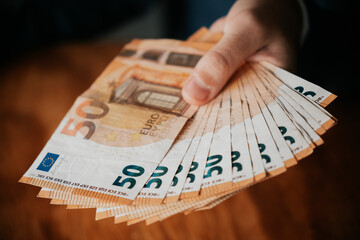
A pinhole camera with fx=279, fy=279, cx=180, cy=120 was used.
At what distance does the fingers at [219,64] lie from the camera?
0.59 metres

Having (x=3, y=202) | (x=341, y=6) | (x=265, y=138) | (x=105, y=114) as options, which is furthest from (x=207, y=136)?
(x=341, y=6)

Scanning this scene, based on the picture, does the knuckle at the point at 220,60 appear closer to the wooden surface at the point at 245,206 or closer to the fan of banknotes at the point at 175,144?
the fan of banknotes at the point at 175,144

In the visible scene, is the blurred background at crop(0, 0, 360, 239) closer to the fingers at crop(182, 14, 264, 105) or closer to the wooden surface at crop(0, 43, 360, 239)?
the wooden surface at crop(0, 43, 360, 239)

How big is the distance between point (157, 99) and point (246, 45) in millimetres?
235

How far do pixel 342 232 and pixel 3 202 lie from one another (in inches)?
28.5

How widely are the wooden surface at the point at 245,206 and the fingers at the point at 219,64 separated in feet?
0.78

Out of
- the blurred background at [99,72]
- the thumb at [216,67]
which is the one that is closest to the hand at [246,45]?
the thumb at [216,67]

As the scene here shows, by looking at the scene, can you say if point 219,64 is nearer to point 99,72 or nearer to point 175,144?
point 175,144

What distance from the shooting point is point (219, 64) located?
0.58 meters

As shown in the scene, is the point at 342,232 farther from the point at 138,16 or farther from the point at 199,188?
the point at 138,16

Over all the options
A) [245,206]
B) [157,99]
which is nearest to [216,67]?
[157,99]

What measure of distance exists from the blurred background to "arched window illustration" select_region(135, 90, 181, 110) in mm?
244

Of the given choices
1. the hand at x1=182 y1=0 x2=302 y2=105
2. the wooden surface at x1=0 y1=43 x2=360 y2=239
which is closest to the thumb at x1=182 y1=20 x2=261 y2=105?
the hand at x1=182 y1=0 x2=302 y2=105

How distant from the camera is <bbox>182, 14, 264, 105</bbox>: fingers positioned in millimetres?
587
